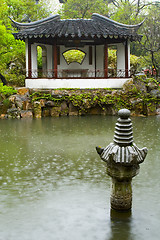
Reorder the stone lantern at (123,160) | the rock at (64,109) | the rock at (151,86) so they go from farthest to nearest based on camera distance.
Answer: the rock at (151,86)
the rock at (64,109)
the stone lantern at (123,160)

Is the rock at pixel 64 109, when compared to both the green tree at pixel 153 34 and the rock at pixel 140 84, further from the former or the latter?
the green tree at pixel 153 34

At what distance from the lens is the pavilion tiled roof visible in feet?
70.8

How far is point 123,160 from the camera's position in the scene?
4969mm

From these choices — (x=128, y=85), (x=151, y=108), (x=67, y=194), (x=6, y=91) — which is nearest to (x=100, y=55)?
(x=128, y=85)

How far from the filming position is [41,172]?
8.13 m

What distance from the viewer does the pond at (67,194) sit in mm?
5027

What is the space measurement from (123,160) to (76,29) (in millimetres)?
19341

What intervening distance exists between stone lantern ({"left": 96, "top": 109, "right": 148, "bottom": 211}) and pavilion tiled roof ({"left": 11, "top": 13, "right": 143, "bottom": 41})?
17232 mm

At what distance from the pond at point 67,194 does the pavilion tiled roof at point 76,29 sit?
11567mm

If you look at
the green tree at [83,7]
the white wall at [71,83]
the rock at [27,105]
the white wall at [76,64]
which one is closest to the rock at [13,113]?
the rock at [27,105]

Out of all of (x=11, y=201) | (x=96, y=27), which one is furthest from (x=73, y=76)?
(x=11, y=201)

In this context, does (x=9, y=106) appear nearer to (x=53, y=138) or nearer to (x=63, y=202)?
(x=53, y=138)

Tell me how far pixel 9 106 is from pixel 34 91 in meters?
2.01

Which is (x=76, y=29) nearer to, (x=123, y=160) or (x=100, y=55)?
(x=100, y=55)
